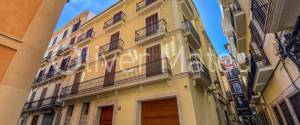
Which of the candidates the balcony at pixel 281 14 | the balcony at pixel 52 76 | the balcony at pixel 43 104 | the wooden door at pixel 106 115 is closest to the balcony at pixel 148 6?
the wooden door at pixel 106 115

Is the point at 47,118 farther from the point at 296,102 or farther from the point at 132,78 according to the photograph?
the point at 296,102

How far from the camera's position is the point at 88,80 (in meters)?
11.4

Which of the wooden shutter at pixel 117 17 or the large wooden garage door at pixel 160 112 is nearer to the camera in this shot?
the large wooden garage door at pixel 160 112

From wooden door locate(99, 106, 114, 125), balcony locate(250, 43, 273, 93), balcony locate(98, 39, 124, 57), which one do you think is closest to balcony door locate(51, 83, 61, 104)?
balcony locate(98, 39, 124, 57)

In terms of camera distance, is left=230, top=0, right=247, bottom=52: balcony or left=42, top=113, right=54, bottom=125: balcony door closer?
left=230, top=0, right=247, bottom=52: balcony

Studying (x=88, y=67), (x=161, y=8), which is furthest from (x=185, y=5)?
(x=88, y=67)

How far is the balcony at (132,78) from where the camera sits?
788cm

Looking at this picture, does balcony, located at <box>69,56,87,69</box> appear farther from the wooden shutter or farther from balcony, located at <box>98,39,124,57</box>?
the wooden shutter

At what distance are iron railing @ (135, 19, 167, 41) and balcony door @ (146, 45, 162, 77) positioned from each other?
3.36 ft

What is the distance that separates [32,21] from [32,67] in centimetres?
82

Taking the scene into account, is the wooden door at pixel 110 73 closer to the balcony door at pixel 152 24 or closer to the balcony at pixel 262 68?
the balcony door at pixel 152 24

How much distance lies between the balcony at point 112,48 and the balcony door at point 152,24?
243 cm

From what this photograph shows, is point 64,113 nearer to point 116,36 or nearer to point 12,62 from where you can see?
point 116,36

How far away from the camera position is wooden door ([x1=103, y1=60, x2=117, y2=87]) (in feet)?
33.2
